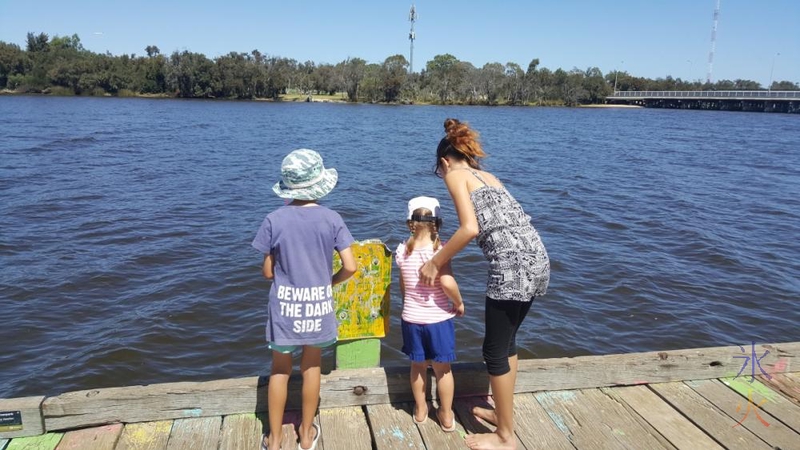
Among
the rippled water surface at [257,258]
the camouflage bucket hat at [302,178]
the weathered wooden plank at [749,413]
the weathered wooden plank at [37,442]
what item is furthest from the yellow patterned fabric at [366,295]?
the rippled water surface at [257,258]

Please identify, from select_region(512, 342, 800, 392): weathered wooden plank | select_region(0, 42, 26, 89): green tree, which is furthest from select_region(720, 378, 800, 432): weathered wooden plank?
select_region(0, 42, 26, 89): green tree

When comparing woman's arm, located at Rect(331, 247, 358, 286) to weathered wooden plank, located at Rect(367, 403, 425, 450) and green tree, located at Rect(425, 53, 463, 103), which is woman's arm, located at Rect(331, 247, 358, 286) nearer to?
weathered wooden plank, located at Rect(367, 403, 425, 450)

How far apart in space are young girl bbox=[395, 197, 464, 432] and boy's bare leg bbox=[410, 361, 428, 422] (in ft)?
0.22

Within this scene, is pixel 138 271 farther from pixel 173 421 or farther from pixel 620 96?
pixel 620 96

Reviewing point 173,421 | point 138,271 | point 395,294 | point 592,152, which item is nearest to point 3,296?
point 138,271

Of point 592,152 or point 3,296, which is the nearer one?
point 3,296

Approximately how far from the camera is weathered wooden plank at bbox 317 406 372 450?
347 centimetres

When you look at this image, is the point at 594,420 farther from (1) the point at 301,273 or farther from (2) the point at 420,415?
(1) the point at 301,273

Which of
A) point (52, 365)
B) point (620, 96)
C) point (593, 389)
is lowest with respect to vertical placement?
point (52, 365)

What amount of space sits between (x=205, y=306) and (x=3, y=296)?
10.7 feet

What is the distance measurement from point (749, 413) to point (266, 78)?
118308 mm

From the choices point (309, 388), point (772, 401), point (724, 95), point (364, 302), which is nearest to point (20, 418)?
point (309, 388)

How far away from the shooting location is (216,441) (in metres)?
3.45

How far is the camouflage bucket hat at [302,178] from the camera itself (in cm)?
332
